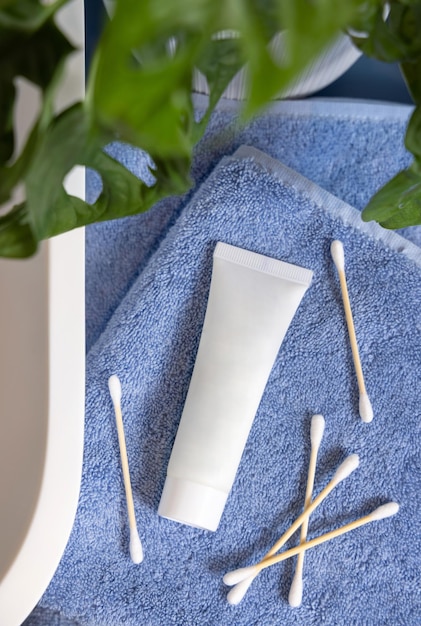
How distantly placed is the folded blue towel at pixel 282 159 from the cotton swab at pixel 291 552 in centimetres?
27

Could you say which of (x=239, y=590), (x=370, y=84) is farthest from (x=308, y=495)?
(x=370, y=84)

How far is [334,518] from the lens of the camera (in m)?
0.66

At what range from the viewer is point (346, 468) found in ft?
2.13

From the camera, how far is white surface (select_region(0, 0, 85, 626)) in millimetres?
508

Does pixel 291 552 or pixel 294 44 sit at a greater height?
pixel 294 44

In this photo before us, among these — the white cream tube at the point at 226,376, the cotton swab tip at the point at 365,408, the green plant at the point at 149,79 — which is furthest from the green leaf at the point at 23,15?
the cotton swab tip at the point at 365,408

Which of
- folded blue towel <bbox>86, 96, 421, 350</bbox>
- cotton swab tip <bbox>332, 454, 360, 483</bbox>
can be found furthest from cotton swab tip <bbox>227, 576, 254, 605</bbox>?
folded blue towel <bbox>86, 96, 421, 350</bbox>

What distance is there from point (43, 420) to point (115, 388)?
138mm

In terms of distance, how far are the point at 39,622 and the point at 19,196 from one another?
1.39 feet

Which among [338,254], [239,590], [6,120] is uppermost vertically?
[6,120]

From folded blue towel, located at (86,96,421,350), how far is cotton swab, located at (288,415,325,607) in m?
0.22

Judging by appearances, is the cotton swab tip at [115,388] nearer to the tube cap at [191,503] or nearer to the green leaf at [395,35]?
the tube cap at [191,503]

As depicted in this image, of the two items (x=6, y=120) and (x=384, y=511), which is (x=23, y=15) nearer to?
(x=6, y=120)

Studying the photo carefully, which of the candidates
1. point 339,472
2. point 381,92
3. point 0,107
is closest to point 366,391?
point 339,472
